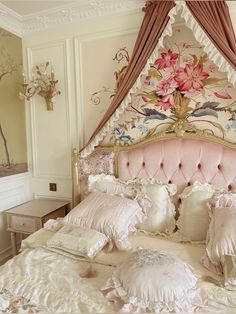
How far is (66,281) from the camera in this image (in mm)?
1517

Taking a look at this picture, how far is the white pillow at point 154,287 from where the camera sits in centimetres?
128

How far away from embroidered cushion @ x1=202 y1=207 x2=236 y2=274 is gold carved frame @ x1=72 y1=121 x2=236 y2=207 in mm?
654

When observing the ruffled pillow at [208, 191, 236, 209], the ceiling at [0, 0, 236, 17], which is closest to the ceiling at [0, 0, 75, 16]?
the ceiling at [0, 0, 236, 17]

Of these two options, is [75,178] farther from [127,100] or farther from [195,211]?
[195,211]

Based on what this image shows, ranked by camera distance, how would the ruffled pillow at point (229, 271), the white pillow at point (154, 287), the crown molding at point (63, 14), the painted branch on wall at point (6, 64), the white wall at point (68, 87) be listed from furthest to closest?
1. the painted branch on wall at point (6, 64)
2. the white wall at point (68, 87)
3. the crown molding at point (63, 14)
4. the ruffled pillow at point (229, 271)
5. the white pillow at point (154, 287)

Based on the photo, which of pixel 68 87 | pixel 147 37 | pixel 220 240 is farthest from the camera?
pixel 68 87

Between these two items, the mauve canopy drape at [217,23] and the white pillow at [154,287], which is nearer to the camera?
the white pillow at [154,287]

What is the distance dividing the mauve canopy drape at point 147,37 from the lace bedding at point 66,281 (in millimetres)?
1322

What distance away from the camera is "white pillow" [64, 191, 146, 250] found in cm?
196

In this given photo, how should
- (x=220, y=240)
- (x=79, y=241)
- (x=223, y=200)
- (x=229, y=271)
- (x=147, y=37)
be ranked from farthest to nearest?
(x=147, y=37), (x=223, y=200), (x=79, y=241), (x=220, y=240), (x=229, y=271)

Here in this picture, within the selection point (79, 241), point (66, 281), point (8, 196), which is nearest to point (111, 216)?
point (79, 241)

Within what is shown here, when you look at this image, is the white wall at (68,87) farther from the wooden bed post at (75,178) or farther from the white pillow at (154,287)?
the white pillow at (154,287)

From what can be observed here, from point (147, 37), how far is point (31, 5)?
1.31 m

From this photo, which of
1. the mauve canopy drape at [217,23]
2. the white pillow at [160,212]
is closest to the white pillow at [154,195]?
the white pillow at [160,212]
